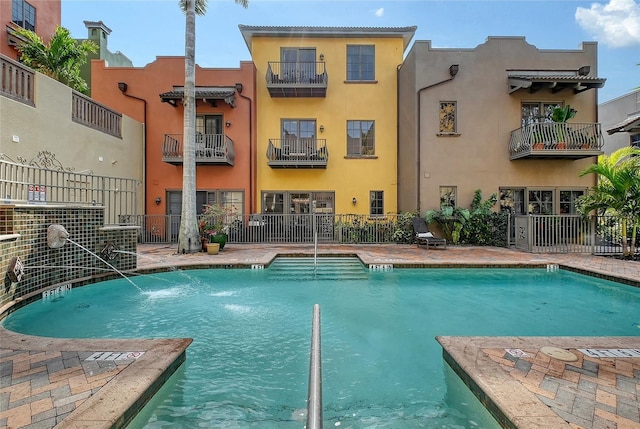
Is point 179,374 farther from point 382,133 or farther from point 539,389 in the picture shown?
point 382,133

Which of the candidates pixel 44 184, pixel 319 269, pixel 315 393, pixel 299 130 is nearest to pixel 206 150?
pixel 299 130

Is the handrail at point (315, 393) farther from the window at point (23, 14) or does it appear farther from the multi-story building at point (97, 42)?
the multi-story building at point (97, 42)

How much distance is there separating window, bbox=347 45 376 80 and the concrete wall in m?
12.9

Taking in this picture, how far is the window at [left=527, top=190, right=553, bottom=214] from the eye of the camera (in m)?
12.6

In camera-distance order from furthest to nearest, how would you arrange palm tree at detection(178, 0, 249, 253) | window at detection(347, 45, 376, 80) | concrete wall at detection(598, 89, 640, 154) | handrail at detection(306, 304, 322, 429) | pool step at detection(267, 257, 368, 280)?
concrete wall at detection(598, 89, 640, 154), window at detection(347, 45, 376, 80), palm tree at detection(178, 0, 249, 253), pool step at detection(267, 257, 368, 280), handrail at detection(306, 304, 322, 429)

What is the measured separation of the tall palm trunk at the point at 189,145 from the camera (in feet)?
31.3

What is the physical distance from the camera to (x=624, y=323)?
15.1ft

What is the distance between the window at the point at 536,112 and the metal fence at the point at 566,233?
4.37m

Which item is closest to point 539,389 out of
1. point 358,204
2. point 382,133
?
point 358,204

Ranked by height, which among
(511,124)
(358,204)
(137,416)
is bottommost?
(137,416)

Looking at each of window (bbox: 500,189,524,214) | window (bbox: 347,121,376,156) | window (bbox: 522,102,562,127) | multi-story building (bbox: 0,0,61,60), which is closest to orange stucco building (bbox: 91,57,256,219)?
multi-story building (bbox: 0,0,61,60)

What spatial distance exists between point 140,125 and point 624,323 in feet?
52.4

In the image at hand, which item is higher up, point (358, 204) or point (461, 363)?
point (358, 204)

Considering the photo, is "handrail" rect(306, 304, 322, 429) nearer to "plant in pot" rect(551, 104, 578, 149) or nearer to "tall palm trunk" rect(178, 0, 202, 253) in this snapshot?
"tall palm trunk" rect(178, 0, 202, 253)
